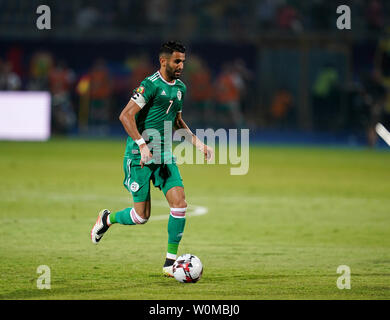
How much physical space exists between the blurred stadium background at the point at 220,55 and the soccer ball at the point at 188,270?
81.1 feet

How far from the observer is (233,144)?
2855cm

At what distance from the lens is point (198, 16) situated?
34812mm

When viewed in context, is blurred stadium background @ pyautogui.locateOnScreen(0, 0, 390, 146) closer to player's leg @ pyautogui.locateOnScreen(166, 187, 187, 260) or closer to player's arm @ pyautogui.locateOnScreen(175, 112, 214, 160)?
player's arm @ pyautogui.locateOnScreen(175, 112, 214, 160)

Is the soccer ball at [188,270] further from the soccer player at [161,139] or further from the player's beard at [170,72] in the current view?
the player's beard at [170,72]

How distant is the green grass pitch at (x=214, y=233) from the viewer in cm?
751

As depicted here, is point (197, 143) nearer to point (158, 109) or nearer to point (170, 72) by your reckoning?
point (158, 109)

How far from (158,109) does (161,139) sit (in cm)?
30

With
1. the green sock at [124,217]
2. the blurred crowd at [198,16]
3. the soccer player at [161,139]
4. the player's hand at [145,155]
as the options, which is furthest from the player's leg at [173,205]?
the blurred crowd at [198,16]

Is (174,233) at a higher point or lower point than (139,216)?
lower

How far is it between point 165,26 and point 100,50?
3.19 metres

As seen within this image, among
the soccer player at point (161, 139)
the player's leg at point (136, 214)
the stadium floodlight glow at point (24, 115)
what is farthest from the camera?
the stadium floodlight glow at point (24, 115)

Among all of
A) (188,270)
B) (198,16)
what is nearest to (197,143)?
(188,270)
